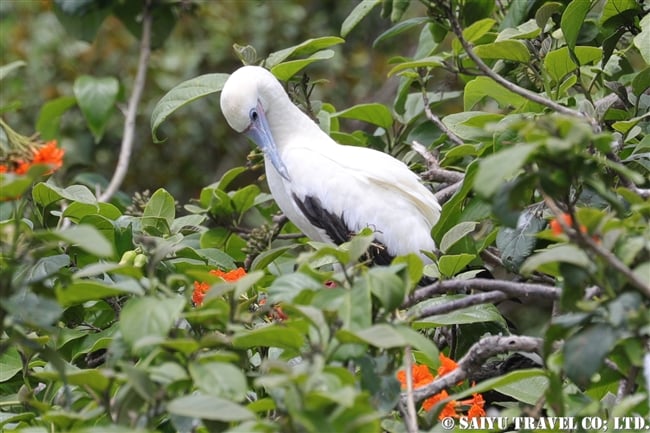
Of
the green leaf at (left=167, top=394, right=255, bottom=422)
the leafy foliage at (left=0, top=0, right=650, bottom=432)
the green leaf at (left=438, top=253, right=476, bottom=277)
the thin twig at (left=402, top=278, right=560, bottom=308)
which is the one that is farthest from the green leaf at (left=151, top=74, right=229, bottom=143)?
the green leaf at (left=167, top=394, right=255, bottom=422)

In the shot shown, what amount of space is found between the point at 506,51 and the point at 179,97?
1.03 metres

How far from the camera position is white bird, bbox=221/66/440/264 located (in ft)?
12.5

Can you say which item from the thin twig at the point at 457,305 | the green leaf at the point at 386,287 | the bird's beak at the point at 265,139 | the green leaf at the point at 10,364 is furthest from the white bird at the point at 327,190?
the green leaf at the point at 386,287

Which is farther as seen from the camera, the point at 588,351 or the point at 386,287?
the point at 386,287

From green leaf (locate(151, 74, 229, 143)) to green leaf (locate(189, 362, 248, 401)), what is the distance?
1690 millimetres

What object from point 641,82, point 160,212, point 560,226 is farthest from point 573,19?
point 560,226

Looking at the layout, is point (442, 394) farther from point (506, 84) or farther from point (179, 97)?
point (179, 97)

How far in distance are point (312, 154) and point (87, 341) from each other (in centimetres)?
139

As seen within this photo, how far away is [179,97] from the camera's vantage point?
3.30 m

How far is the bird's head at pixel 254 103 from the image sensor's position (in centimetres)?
370

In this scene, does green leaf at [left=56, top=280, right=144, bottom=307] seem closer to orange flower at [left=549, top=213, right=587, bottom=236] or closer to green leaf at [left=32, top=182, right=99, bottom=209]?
orange flower at [left=549, top=213, right=587, bottom=236]

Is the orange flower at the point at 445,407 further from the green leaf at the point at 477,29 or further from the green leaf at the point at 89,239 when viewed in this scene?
the green leaf at the point at 477,29

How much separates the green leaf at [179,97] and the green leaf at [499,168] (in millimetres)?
1820

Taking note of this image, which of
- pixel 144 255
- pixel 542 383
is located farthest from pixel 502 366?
pixel 144 255
